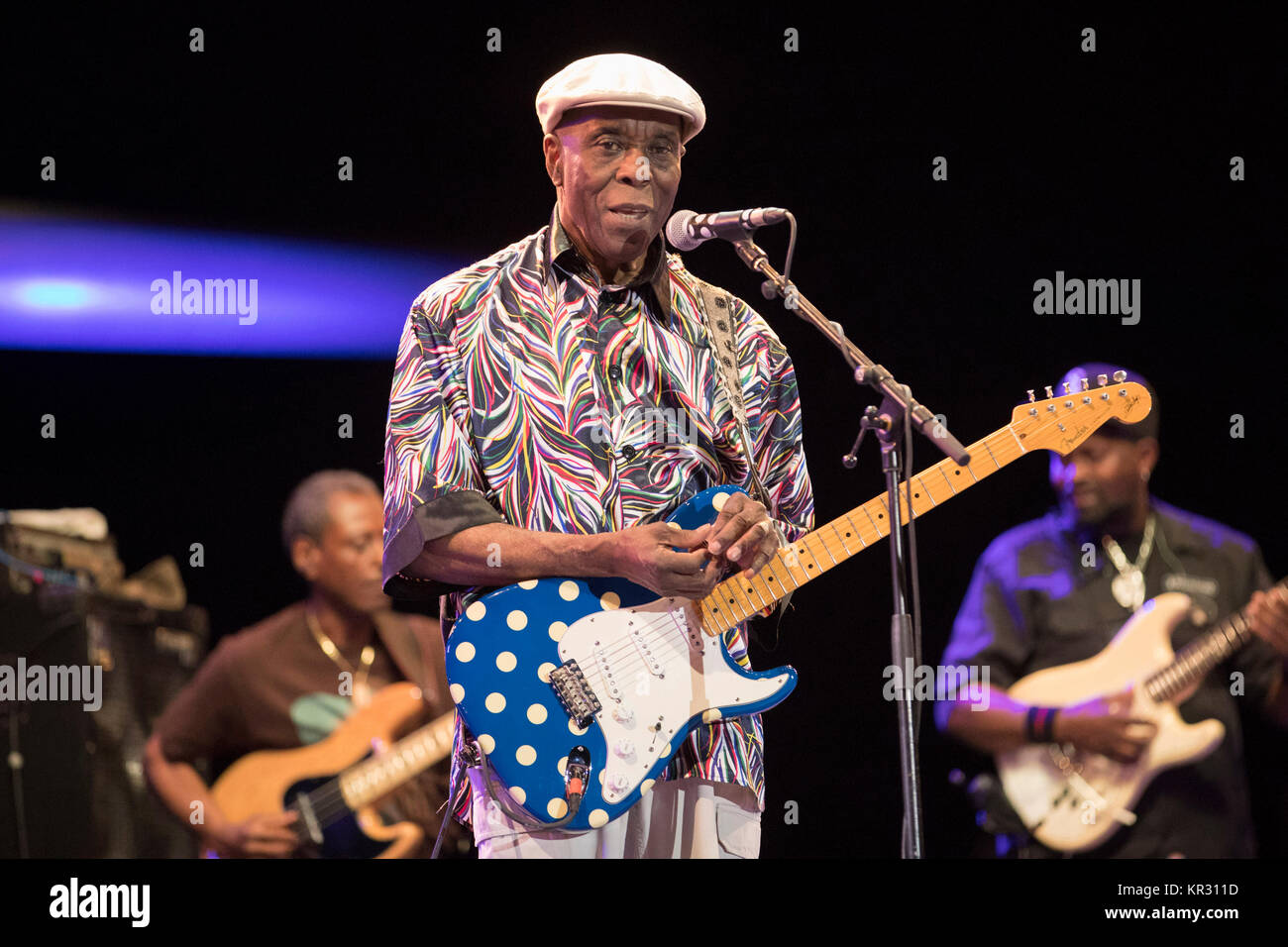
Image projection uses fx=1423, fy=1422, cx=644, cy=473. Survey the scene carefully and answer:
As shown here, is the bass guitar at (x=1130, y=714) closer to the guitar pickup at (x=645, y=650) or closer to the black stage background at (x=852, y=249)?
the black stage background at (x=852, y=249)

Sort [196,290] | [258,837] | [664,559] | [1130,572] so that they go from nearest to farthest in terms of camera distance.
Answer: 1. [664,559]
2. [196,290]
3. [258,837]
4. [1130,572]

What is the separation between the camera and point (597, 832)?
2.55 m

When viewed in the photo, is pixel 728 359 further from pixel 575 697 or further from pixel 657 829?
pixel 657 829

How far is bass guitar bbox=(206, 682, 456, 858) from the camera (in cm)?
411

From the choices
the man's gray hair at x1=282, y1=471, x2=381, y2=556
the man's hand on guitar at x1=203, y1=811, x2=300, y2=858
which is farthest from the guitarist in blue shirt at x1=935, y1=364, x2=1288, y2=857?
the man's hand on guitar at x1=203, y1=811, x2=300, y2=858

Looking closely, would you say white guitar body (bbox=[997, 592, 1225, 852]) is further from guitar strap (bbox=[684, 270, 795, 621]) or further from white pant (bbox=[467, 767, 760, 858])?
white pant (bbox=[467, 767, 760, 858])

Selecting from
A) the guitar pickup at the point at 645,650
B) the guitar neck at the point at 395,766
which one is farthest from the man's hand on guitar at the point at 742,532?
the guitar neck at the point at 395,766

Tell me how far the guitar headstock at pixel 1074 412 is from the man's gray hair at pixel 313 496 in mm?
1979

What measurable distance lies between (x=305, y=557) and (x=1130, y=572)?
2.46 m

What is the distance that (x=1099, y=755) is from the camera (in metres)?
4.19

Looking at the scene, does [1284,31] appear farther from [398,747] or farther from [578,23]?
[398,747]

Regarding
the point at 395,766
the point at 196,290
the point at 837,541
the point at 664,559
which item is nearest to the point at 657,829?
the point at 664,559

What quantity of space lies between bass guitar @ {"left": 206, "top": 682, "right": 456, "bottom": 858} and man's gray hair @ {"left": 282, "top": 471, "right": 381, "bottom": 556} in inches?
21.4

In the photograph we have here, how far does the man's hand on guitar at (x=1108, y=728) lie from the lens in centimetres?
419
